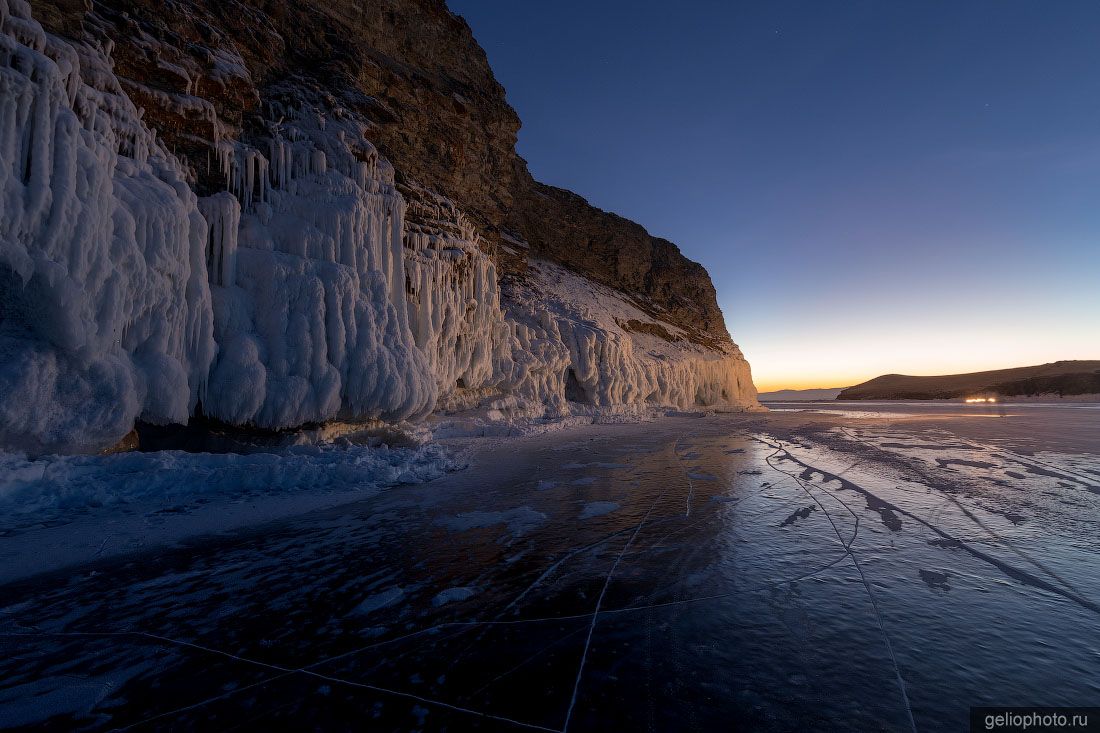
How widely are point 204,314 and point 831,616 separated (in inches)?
461

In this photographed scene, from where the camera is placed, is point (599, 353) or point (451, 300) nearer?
point (451, 300)

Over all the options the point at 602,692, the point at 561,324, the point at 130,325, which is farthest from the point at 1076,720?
the point at 561,324

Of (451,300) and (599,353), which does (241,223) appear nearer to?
(451,300)

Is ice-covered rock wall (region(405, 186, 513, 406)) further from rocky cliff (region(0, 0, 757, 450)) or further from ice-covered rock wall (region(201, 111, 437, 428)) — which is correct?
ice-covered rock wall (region(201, 111, 437, 428))

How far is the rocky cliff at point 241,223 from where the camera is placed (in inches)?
286

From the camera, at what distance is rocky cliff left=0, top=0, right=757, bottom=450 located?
726 cm

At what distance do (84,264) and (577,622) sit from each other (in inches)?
376

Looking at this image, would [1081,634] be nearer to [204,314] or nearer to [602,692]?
[602,692]

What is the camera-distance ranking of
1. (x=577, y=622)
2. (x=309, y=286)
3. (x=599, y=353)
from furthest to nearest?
(x=599, y=353) → (x=309, y=286) → (x=577, y=622)

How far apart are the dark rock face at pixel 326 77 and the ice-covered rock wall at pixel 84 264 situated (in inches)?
45.7

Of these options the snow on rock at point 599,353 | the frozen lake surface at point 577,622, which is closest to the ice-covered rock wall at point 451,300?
the snow on rock at point 599,353

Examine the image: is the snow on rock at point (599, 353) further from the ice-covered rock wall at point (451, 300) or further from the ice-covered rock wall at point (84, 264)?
the ice-covered rock wall at point (84, 264)

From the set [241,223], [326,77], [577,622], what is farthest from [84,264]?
[326,77]

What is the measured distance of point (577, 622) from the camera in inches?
128
